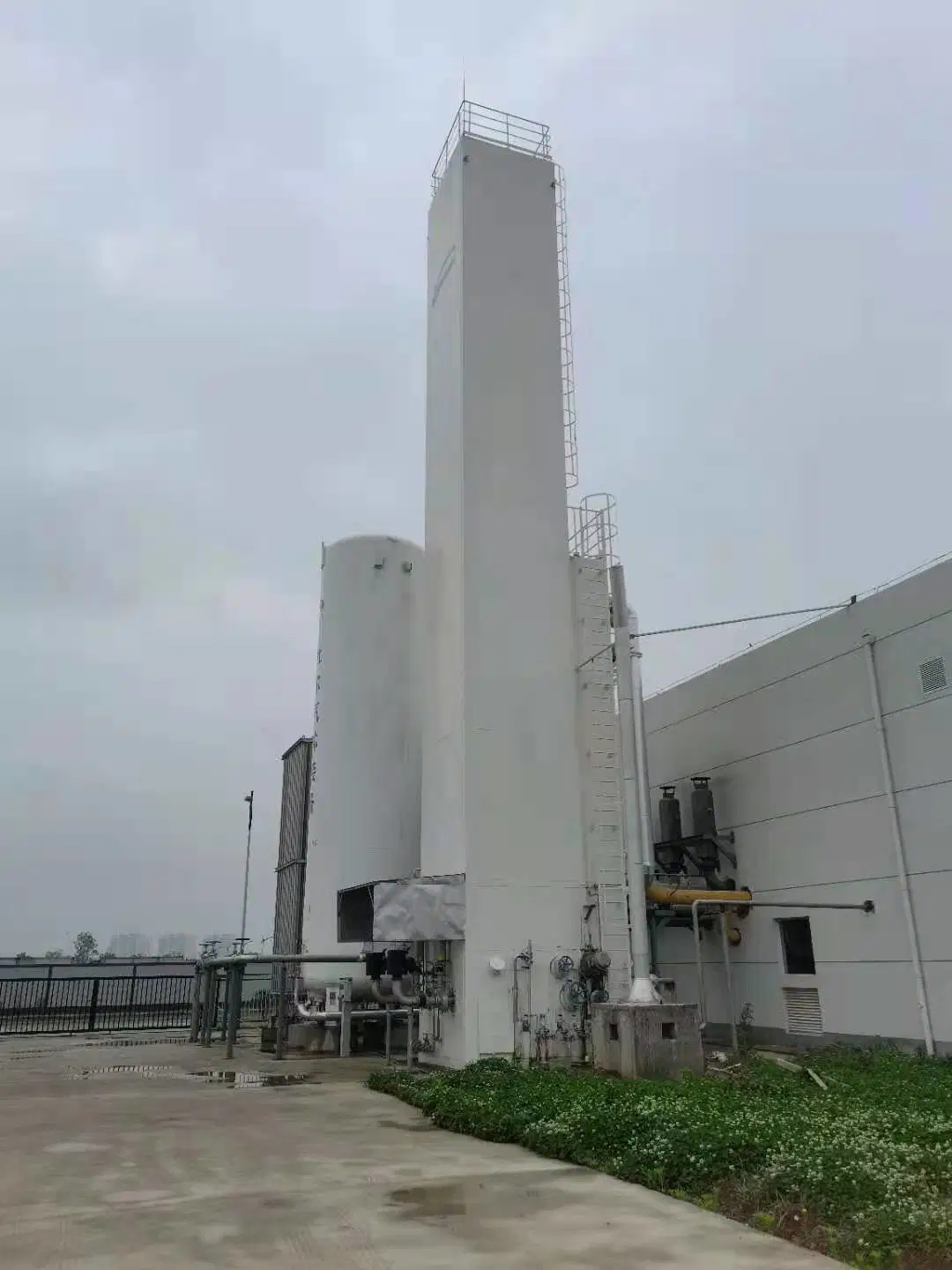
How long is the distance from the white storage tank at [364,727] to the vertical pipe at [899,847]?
11234mm

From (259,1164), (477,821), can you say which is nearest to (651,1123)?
(259,1164)

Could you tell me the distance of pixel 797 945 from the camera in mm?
19078

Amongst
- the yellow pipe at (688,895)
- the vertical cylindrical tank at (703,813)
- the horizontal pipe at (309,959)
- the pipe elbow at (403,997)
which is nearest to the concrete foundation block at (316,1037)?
the horizontal pipe at (309,959)

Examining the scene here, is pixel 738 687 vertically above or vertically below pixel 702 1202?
above

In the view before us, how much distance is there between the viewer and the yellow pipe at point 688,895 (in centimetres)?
1902

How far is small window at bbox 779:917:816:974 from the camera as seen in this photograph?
61.4 feet

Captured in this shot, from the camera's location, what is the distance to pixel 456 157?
22.1 m

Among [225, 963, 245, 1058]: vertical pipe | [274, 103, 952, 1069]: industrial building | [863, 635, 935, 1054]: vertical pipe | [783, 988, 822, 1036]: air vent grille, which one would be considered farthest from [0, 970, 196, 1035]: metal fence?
[863, 635, 935, 1054]: vertical pipe

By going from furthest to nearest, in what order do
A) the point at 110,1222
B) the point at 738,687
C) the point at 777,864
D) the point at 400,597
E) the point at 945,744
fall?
the point at 400,597 → the point at 738,687 → the point at 777,864 → the point at 945,744 → the point at 110,1222

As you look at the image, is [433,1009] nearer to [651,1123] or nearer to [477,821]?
[477,821]

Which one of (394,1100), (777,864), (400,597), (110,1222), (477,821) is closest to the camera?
(110,1222)

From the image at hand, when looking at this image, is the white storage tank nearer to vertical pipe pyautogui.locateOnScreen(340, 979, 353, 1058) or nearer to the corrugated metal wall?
vertical pipe pyautogui.locateOnScreen(340, 979, 353, 1058)

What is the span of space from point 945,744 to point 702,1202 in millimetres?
10237

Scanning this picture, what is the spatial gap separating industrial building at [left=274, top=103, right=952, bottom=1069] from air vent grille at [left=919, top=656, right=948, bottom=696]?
34 millimetres
